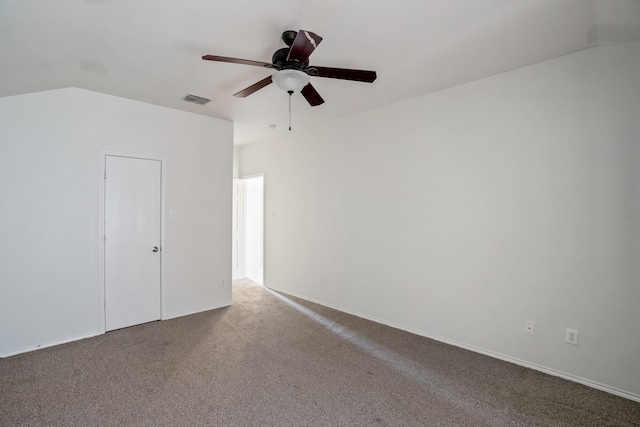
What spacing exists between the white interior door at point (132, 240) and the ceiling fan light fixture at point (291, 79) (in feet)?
7.83

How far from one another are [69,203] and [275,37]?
107 inches

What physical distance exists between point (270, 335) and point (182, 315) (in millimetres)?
1385

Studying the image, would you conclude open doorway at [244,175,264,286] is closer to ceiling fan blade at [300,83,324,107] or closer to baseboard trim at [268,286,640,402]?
baseboard trim at [268,286,640,402]

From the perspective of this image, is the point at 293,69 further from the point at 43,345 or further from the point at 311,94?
the point at 43,345

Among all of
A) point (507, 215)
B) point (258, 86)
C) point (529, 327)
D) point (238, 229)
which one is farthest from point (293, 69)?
point (238, 229)

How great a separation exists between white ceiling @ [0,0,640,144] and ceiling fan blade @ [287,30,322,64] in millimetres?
242

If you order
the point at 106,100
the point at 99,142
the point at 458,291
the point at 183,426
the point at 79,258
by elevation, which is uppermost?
the point at 106,100

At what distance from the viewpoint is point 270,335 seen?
3.43m

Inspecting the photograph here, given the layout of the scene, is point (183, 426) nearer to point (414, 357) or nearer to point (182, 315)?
point (414, 357)

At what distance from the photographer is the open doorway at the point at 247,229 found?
6.18 metres

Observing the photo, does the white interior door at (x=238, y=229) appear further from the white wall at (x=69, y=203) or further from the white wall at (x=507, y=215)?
the white wall at (x=507, y=215)

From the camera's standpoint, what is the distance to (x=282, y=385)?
2.46 meters

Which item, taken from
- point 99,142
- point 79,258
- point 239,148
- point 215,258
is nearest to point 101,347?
point 79,258

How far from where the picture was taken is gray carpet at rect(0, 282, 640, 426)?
2082mm
